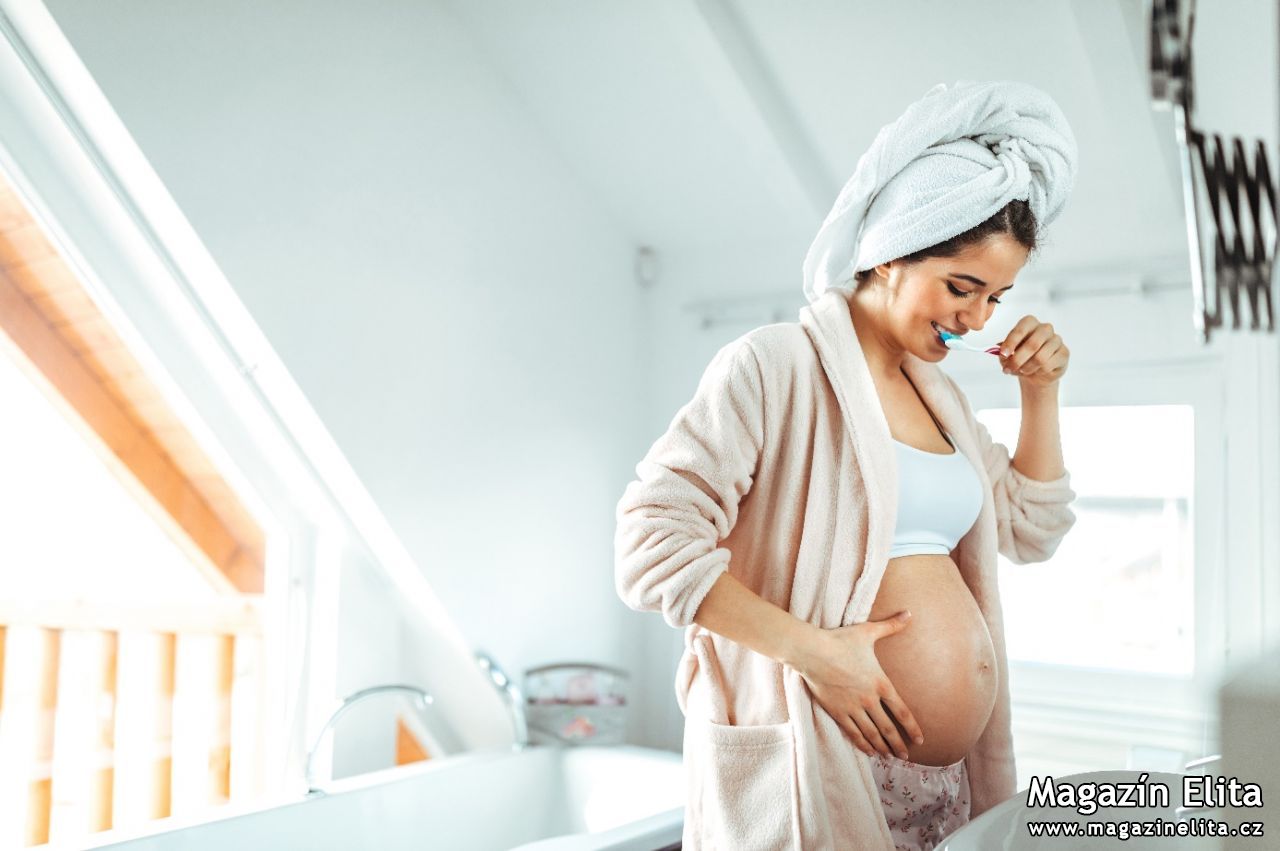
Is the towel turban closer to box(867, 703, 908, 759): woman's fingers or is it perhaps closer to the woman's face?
the woman's face

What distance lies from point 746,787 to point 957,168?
0.66 m

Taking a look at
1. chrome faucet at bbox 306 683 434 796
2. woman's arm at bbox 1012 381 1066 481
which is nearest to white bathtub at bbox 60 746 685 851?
chrome faucet at bbox 306 683 434 796

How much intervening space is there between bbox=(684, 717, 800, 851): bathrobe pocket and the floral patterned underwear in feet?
0.36

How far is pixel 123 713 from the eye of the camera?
2080 millimetres

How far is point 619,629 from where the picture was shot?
3.01 m

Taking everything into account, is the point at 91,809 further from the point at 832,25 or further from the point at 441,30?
the point at 832,25

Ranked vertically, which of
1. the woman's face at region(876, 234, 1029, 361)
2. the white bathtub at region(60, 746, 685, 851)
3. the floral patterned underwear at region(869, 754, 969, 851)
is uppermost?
the woman's face at region(876, 234, 1029, 361)

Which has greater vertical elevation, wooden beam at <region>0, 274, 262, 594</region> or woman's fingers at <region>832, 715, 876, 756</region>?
wooden beam at <region>0, 274, 262, 594</region>

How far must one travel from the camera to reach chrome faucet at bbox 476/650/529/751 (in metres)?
2.56

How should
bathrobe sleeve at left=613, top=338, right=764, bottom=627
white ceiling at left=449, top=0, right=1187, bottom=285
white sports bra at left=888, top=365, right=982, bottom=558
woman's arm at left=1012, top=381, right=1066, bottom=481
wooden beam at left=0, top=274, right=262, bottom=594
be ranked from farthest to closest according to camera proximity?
white ceiling at left=449, top=0, right=1187, bottom=285, wooden beam at left=0, top=274, right=262, bottom=594, woman's arm at left=1012, top=381, right=1066, bottom=481, white sports bra at left=888, top=365, right=982, bottom=558, bathrobe sleeve at left=613, top=338, right=764, bottom=627

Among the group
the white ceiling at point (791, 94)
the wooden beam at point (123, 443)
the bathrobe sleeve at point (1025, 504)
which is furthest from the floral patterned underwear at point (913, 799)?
the wooden beam at point (123, 443)

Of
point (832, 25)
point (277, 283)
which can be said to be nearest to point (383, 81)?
point (277, 283)

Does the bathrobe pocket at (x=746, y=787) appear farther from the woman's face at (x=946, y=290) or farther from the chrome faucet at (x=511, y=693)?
the chrome faucet at (x=511, y=693)

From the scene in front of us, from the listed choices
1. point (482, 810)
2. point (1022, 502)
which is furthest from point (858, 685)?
point (482, 810)
